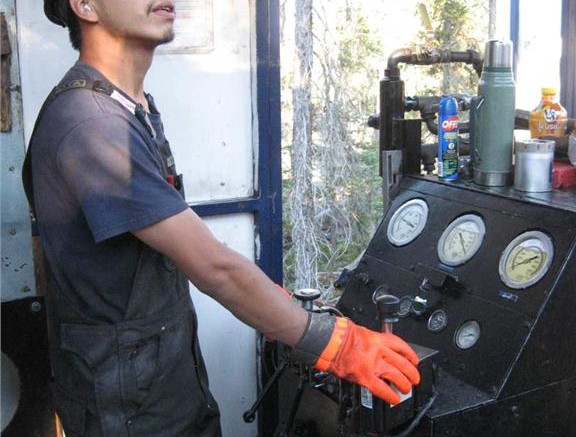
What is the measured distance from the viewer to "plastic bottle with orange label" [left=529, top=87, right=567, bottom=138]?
263 centimetres

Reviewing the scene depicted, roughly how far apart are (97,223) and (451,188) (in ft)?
4.47

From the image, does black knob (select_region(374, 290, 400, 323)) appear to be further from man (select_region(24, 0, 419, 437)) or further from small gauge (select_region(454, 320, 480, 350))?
small gauge (select_region(454, 320, 480, 350))

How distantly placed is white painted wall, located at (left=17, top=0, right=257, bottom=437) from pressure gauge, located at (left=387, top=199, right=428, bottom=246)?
63 cm

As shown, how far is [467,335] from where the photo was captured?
2.17 meters

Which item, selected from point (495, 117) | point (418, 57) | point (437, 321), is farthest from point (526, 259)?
point (418, 57)

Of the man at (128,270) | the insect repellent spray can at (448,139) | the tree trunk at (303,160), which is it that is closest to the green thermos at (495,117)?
the insect repellent spray can at (448,139)

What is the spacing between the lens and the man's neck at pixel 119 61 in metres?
1.96

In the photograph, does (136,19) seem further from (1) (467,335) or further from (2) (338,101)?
(2) (338,101)

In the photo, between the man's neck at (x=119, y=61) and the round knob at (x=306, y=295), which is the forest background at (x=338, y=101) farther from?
the man's neck at (x=119, y=61)

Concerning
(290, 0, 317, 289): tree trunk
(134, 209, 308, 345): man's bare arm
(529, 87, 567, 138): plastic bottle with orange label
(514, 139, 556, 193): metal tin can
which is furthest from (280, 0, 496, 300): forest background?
(134, 209, 308, 345): man's bare arm

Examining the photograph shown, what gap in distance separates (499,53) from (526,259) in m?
0.73

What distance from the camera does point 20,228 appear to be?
2.53m

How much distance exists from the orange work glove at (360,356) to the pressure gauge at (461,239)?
0.60 metres

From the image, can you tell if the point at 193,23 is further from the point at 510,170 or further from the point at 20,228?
the point at 510,170
